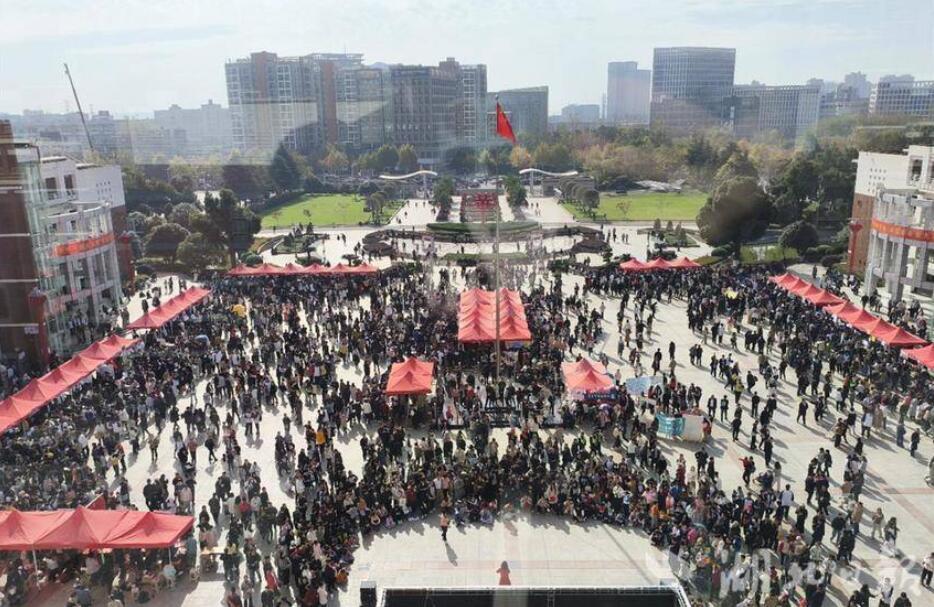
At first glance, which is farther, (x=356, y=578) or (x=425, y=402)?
(x=425, y=402)

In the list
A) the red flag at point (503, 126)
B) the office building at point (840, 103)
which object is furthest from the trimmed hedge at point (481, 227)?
the office building at point (840, 103)

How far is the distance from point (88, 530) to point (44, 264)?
686 inches

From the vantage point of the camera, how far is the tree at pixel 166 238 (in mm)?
41781

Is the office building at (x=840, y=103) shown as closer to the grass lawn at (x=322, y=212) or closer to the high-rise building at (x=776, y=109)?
the high-rise building at (x=776, y=109)

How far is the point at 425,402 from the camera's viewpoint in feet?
65.8

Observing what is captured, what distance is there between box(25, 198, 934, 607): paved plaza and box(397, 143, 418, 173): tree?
85544mm

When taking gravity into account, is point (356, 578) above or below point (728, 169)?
below

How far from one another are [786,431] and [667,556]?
23.7 ft

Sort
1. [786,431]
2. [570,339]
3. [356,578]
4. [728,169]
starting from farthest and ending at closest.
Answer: [728,169] < [570,339] < [786,431] < [356,578]

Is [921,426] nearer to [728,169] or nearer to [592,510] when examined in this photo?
[592,510]

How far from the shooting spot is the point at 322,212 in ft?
228

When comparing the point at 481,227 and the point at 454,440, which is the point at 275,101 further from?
the point at 454,440

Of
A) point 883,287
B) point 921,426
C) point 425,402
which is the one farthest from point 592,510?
point 883,287

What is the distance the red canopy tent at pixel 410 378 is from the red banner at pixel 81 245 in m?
16.3
